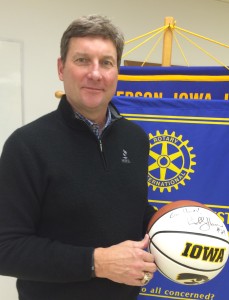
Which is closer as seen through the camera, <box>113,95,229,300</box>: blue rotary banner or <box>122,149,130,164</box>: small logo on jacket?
<box>122,149,130,164</box>: small logo on jacket

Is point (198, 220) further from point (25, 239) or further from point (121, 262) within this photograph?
point (25, 239)

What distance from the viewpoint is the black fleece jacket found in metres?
0.83

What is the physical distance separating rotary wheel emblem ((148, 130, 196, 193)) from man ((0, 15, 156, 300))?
43cm

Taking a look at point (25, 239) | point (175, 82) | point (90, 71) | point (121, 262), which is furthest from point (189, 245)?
point (175, 82)

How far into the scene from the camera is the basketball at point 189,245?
923mm

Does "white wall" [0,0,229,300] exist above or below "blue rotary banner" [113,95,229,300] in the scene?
above

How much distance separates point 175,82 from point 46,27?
109 cm

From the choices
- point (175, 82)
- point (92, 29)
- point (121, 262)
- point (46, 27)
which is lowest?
point (121, 262)

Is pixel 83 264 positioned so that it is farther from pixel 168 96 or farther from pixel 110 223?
pixel 168 96

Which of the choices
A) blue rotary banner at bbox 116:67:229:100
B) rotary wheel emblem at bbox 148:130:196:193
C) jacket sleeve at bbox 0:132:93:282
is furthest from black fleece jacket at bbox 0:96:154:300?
blue rotary banner at bbox 116:67:229:100

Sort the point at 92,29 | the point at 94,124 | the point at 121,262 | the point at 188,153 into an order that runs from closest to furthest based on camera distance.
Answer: the point at 121,262 → the point at 92,29 → the point at 94,124 → the point at 188,153

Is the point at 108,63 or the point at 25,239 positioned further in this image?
the point at 108,63

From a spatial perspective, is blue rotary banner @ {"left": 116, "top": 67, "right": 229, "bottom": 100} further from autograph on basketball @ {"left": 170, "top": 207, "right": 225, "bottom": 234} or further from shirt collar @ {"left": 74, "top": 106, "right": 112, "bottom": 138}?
autograph on basketball @ {"left": 170, "top": 207, "right": 225, "bottom": 234}

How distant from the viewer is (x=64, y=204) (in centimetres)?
91
